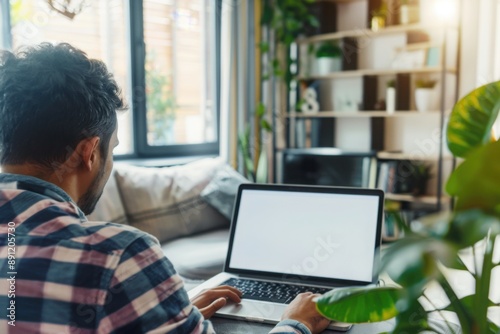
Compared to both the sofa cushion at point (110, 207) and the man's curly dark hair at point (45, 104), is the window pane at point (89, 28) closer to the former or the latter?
the sofa cushion at point (110, 207)

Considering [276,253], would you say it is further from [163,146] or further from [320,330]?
[163,146]

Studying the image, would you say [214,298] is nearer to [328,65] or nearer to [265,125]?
[265,125]

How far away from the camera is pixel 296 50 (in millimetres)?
4352

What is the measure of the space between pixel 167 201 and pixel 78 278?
2163mm

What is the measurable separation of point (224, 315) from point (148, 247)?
422 mm

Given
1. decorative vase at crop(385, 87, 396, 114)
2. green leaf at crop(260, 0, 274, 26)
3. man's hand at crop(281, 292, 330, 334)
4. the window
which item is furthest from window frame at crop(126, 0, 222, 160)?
man's hand at crop(281, 292, 330, 334)

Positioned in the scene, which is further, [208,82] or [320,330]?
[208,82]

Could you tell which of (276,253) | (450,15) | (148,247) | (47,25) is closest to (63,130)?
(148,247)

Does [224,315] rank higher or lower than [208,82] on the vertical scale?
lower

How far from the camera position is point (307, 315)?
0.99 metres

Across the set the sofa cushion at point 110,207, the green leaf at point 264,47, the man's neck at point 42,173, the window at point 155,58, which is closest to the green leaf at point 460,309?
the man's neck at point 42,173

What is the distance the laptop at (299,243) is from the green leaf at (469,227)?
2.29ft

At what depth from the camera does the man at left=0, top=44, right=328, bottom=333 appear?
2.38ft

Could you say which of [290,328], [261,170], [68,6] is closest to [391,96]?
[261,170]
